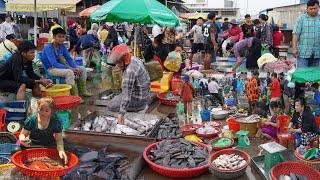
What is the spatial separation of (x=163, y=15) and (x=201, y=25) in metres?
5.95

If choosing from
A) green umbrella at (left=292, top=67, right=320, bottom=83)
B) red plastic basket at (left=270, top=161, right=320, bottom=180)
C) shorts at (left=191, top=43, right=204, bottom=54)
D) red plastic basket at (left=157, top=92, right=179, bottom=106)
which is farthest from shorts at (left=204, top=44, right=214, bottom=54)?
red plastic basket at (left=270, top=161, right=320, bottom=180)

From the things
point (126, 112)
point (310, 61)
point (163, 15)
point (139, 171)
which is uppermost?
point (163, 15)

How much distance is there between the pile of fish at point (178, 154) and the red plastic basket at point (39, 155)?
3.86 ft

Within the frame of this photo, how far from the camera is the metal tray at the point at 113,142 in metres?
5.32

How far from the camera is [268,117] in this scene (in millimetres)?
6922

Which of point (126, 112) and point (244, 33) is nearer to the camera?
point (126, 112)

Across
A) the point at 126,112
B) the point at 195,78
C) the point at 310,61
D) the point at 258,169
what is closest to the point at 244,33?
the point at 195,78

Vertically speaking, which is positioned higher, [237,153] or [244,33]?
[244,33]

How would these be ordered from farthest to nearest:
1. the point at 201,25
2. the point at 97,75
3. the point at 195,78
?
the point at 201,25
the point at 97,75
the point at 195,78

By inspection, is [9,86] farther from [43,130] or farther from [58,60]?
[43,130]

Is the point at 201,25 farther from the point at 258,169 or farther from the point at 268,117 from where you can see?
the point at 258,169

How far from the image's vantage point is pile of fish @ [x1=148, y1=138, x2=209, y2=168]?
4922mm

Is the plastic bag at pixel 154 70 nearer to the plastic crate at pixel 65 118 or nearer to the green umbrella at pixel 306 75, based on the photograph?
the plastic crate at pixel 65 118

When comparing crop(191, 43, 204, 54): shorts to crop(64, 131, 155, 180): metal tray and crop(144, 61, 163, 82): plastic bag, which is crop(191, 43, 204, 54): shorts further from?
crop(64, 131, 155, 180): metal tray
